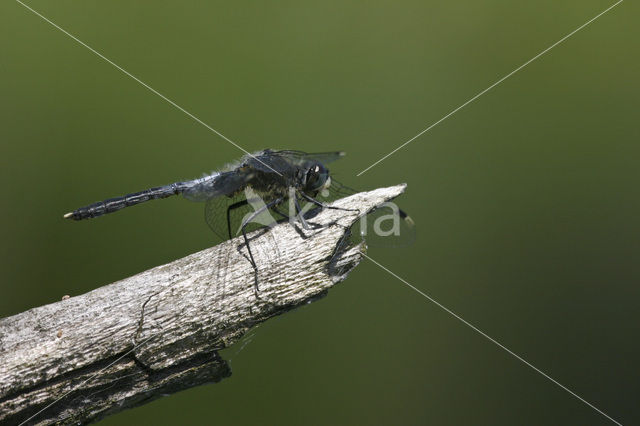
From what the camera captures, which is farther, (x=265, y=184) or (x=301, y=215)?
(x=265, y=184)

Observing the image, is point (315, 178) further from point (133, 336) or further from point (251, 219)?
point (133, 336)

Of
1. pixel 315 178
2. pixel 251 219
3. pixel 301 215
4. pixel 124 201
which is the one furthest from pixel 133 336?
pixel 315 178

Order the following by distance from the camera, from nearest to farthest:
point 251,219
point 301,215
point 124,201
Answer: point 301,215 < point 251,219 < point 124,201

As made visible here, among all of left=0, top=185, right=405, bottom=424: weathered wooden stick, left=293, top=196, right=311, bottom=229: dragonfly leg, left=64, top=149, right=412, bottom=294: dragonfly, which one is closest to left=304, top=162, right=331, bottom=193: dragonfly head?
left=64, top=149, right=412, bottom=294: dragonfly

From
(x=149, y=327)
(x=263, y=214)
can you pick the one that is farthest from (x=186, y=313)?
(x=263, y=214)

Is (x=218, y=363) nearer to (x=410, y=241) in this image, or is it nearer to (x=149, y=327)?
(x=149, y=327)

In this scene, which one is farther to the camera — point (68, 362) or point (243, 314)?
point (243, 314)

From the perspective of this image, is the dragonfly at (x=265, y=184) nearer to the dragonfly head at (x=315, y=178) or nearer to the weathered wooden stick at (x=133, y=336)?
the dragonfly head at (x=315, y=178)

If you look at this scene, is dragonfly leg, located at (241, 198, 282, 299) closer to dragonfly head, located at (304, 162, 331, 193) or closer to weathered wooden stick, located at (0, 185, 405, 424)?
weathered wooden stick, located at (0, 185, 405, 424)
